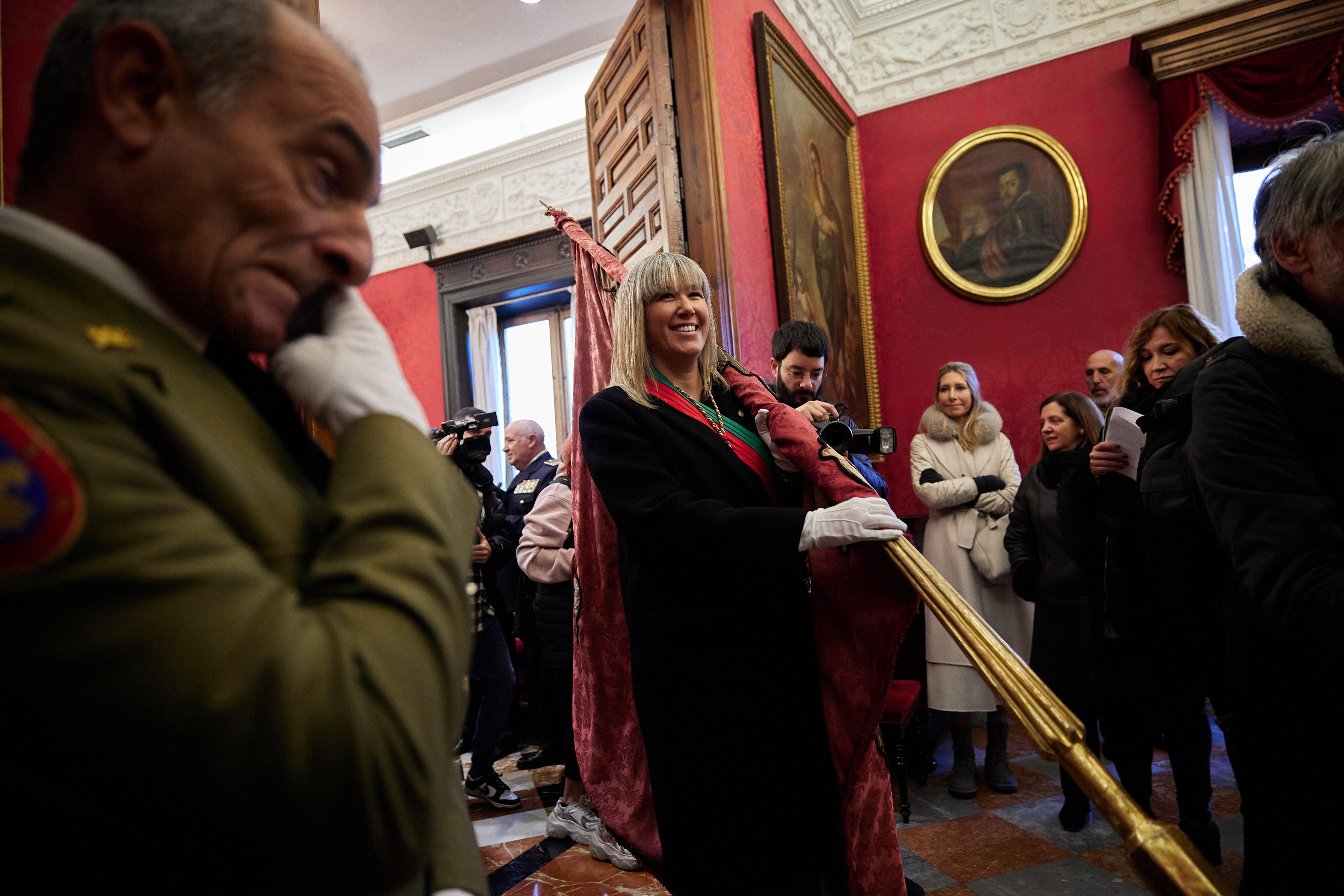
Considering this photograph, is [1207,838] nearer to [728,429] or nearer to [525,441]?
[728,429]

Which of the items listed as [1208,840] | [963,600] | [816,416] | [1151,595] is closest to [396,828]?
[963,600]

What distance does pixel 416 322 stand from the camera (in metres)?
7.64

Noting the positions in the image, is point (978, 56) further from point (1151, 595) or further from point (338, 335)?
point (338, 335)

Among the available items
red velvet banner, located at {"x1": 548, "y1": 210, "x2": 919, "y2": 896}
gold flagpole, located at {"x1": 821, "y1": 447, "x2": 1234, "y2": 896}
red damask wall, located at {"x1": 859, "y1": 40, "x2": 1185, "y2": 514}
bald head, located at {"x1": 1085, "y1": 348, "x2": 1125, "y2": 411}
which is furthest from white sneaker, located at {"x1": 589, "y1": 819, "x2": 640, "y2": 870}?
red damask wall, located at {"x1": 859, "y1": 40, "x2": 1185, "y2": 514}

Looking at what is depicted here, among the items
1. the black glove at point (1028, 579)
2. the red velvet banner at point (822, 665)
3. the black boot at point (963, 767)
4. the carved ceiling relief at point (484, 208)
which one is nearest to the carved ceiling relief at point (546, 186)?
the carved ceiling relief at point (484, 208)

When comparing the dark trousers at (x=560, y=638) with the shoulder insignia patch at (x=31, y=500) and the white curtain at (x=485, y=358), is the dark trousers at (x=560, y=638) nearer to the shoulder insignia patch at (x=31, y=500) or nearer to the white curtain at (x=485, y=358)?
the shoulder insignia patch at (x=31, y=500)

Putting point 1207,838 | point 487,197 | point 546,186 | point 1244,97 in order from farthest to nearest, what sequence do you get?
point 487,197
point 546,186
point 1244,97
point 1207,838

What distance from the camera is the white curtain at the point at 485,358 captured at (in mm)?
7340

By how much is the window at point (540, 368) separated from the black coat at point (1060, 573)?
5.00 metres

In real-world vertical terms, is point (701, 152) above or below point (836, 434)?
above

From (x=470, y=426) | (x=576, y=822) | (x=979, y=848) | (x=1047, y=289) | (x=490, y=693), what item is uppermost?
(x=1047, y=289)

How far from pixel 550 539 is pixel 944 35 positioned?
483cm

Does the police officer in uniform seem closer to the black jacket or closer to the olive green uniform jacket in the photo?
the black jacket

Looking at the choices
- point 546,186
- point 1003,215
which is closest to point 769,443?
point 1003,215
